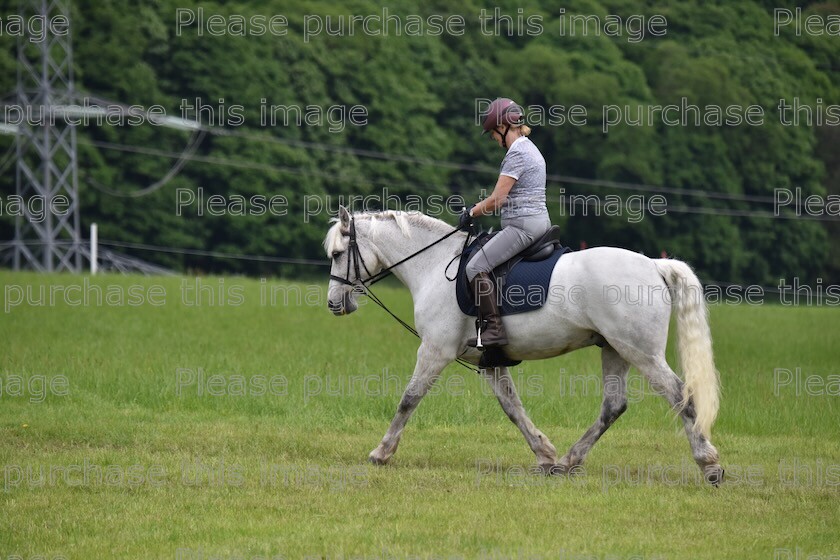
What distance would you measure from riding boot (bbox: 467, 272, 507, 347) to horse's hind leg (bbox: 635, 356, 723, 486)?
4.18ft

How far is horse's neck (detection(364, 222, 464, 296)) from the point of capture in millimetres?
12156

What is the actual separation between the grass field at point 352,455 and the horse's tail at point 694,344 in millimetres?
704

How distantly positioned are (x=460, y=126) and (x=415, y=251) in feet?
163

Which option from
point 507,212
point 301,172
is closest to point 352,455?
point 507,212

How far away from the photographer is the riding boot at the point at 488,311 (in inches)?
449

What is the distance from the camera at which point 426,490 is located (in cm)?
1052

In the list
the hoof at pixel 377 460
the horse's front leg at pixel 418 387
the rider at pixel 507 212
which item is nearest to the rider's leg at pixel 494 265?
the rider at pixel 507 212

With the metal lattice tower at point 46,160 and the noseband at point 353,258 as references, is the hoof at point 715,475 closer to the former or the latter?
the noseband at point 353,258

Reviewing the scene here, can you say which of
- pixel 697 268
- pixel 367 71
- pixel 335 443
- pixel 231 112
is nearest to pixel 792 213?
pixel 697 268

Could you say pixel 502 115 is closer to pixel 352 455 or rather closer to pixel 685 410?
pixel 685 410

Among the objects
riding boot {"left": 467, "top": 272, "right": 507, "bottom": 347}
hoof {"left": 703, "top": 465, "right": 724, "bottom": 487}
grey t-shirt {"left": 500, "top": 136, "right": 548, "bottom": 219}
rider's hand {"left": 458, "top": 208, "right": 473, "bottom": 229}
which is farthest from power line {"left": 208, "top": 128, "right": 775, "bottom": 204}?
hoof {"left": 703, "top": 465, "right": 724, "bottom": 487}

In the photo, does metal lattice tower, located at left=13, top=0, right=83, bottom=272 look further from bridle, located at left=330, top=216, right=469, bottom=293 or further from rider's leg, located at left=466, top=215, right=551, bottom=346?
rider's leg, located at left=466, top=215, right=551, bottom=346

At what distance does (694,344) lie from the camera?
11.1m

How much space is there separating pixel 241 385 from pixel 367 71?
44146 millimetres
